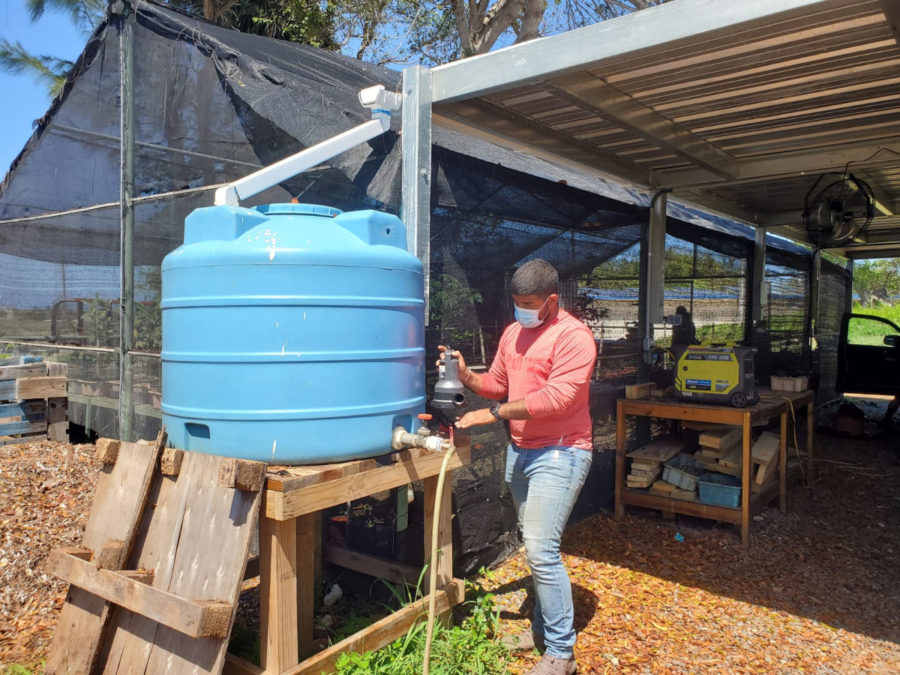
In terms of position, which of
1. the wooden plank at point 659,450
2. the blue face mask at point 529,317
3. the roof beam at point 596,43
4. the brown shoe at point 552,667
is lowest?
the brown shoe at point 552,667

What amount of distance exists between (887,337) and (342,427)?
948 cm

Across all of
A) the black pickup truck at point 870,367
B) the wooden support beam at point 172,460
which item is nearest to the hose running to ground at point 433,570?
the wooden support beam at point 172,460

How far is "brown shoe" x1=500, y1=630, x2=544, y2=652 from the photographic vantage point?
3.28 meters

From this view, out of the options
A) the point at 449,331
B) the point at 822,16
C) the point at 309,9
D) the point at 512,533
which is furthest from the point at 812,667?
the point at 309,9

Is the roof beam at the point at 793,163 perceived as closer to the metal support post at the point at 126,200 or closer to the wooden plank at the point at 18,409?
the metal support post at the point at 126,200

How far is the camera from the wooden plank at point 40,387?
5266 mm

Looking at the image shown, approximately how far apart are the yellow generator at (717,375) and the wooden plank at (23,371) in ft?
17.3

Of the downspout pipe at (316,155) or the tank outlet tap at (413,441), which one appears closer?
the tank outlet tap at (413,441)

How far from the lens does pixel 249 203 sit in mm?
3842

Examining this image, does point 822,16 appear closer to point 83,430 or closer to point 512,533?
point 512,533

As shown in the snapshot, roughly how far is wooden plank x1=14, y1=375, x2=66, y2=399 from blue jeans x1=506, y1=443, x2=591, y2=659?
4248 millimetres

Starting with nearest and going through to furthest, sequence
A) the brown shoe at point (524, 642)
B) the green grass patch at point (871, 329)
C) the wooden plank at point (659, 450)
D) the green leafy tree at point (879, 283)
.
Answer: the brown shoe at point (524, 642), the wooden plank at point (659, 450), the green grass patch at point (871, 329), the green leafy tree at point (879, 283)

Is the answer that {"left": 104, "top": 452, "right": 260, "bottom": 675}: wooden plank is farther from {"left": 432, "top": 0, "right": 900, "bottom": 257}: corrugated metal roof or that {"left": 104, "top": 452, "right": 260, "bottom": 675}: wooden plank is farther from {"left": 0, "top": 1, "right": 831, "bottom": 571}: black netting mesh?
{"left": 432, "top": 0, "right": 900, "bottom": 257}: corrugated metal roof

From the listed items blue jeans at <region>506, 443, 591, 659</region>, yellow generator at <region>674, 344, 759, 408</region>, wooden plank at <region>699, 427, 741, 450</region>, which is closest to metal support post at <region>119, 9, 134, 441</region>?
blue jeans at <region>506, 443, 591, 659</region>
